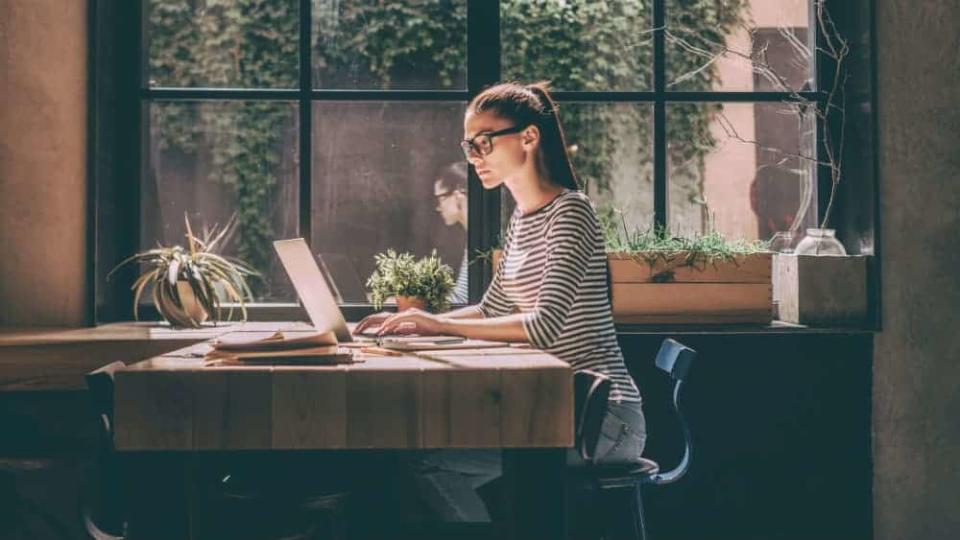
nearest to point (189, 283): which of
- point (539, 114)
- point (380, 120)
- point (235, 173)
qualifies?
point (235, 173)

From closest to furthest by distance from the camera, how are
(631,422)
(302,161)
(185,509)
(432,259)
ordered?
(185,509) → (631,422) → (432,259) → (302,161)

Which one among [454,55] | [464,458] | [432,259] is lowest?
[464,458]

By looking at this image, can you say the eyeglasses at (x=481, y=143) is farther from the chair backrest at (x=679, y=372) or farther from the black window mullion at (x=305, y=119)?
the black window mullion at (x=305, y=119)

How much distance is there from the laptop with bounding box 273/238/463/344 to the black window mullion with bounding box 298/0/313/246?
1194mm

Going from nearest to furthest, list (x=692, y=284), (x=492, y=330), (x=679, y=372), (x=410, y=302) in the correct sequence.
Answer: (x=492, y=330) < (x=679, y=372) < (x=410, y=302) < (x=692, y=284)

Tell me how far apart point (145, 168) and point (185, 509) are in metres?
2.04

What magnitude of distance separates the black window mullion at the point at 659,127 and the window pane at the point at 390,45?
726mm

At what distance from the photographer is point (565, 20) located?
12.2 feet

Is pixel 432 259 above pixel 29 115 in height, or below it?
below

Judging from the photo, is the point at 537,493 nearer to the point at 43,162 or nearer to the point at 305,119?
the point at 305,119

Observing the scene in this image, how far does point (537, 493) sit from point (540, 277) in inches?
36.7

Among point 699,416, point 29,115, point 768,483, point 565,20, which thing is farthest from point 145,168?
point 768,483

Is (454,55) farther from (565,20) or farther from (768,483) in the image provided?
(768,483)

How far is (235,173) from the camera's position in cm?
367
